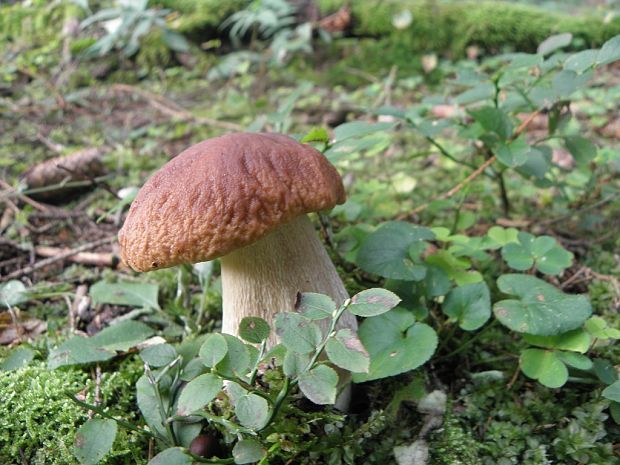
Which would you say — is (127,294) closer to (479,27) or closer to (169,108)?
(169,108)

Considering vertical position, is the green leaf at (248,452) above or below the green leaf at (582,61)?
below

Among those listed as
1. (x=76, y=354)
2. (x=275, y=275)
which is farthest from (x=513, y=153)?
(x=76, y=354)

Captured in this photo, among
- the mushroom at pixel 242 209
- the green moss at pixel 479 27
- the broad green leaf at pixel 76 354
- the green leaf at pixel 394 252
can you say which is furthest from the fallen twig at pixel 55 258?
the green moss at pixel 479 27

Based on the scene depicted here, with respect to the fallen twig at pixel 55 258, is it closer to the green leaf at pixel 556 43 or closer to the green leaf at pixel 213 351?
the green leaf at pixel 213 351

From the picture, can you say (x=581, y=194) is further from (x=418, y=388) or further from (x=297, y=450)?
(x=297, y=450)

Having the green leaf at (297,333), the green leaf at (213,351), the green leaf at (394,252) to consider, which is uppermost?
the green leaf at (297,333)

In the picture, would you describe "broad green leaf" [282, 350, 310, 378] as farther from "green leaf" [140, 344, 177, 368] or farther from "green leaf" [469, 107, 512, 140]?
"green leaf" [469, 107, 512, 140]
